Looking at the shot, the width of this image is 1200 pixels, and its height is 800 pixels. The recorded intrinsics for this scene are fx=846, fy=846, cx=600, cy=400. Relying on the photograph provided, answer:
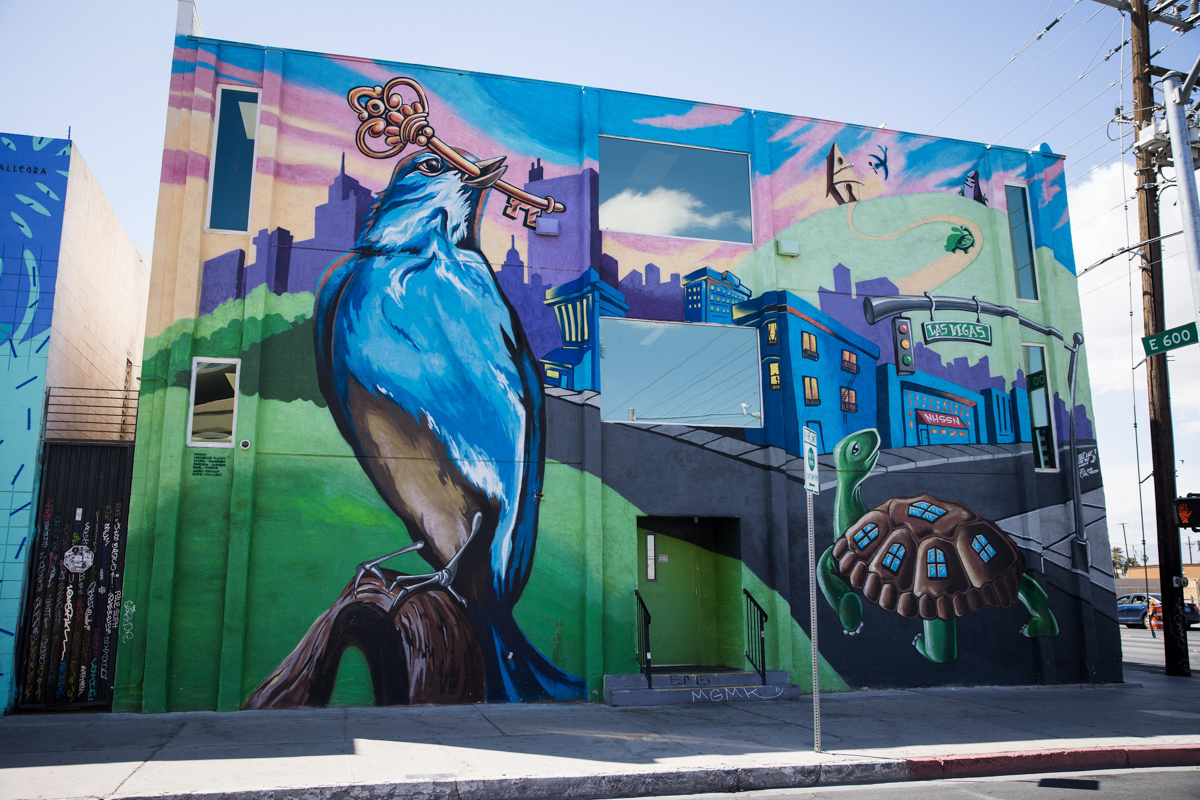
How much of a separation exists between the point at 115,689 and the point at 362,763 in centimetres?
418

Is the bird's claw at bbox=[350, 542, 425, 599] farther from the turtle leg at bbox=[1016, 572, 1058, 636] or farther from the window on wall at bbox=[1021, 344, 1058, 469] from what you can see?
the window on wall at bbox=[1021, 344, 1058, 469]

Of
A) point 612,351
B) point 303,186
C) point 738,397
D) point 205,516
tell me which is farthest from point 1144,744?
point 303,186

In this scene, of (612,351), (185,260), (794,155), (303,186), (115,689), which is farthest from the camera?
(794,155)

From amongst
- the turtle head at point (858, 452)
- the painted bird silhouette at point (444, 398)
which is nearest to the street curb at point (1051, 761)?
the painted bird silhouette at point (444, 398)

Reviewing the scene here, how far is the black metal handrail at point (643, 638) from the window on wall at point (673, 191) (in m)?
5.40

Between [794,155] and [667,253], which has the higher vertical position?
[794,155]

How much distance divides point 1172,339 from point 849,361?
4141mm

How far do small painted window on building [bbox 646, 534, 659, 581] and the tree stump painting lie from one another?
2.83m

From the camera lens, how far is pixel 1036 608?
43.4 ft

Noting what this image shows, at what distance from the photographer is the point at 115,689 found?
380 inches

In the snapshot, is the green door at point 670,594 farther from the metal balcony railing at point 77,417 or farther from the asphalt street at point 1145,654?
the asphalt street at point 1145,654

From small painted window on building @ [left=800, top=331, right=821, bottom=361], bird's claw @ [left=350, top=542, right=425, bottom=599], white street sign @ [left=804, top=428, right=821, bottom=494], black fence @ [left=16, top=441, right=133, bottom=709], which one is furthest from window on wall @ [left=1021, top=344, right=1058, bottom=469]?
black fence @ [left=16, top=441, right=133, bottom=709]

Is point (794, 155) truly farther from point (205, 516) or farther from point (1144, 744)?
point (205, 516)

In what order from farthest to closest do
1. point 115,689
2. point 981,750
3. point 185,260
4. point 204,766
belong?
point 185,260 < point 115,689 < point 981,750 < point 204,766
